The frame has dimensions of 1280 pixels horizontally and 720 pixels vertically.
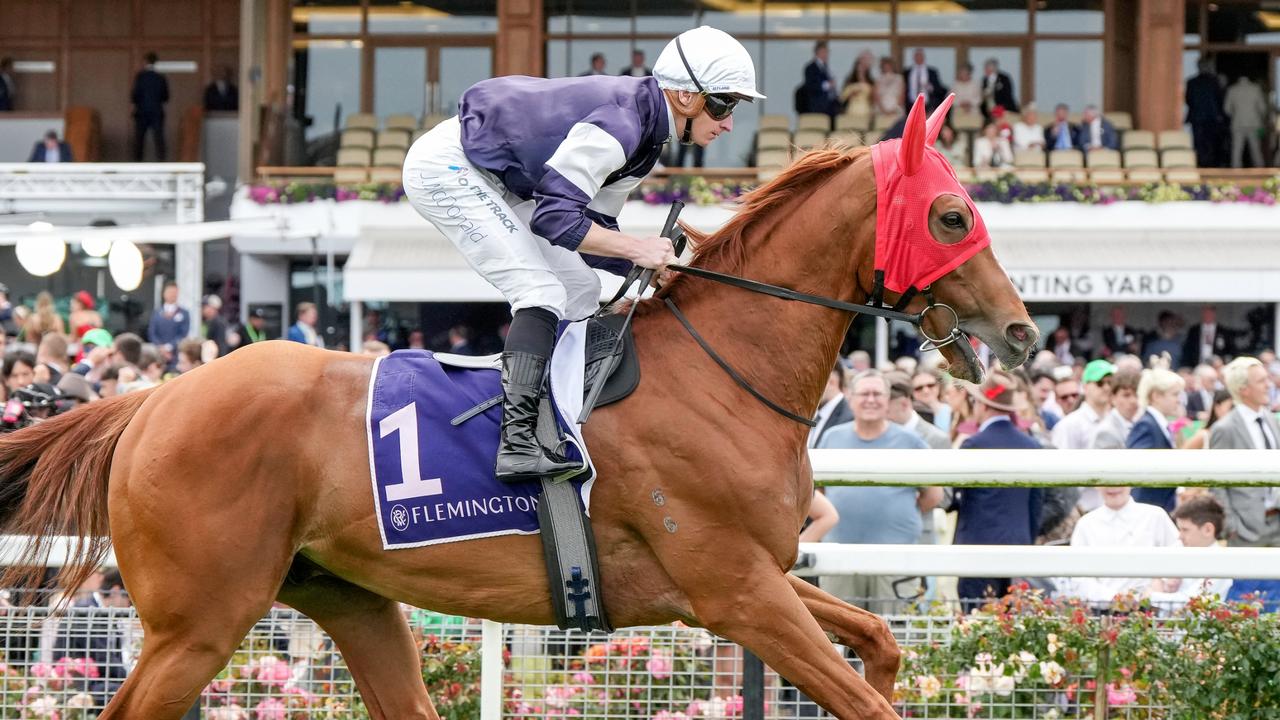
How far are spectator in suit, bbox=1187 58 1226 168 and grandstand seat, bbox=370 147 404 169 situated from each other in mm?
11672

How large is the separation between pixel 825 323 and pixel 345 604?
4.79 ft

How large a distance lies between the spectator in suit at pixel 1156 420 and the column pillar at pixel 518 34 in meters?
14.5

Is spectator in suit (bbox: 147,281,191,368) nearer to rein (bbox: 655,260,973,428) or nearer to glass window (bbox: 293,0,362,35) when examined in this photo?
glass window (bbox: 293,0,362,35)

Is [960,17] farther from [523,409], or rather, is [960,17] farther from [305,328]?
[523,409]

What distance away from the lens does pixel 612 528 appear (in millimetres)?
3605

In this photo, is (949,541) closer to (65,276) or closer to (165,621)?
(165,621)

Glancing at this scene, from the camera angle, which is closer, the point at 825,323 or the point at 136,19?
the point at 825,323

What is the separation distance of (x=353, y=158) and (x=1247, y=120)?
42.9 feet

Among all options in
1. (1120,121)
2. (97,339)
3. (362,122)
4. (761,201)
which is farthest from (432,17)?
(761,201)

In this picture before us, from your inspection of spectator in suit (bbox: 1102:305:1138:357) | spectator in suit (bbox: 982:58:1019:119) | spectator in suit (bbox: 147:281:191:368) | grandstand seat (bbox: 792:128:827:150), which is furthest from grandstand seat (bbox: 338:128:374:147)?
spectator in suit (bbox: 1102:305:1138:357)

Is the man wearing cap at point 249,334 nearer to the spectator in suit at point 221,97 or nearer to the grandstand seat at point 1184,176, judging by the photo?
the spectator in suit at point 221,97

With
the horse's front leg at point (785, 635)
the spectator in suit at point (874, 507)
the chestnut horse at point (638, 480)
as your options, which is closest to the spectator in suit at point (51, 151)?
the spectator in suit at point (874, 507)

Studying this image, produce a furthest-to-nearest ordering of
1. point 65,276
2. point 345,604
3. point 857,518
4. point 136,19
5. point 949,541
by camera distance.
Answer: point 136,19, point 65,276, point 949,541, point 857,518, point 345,604

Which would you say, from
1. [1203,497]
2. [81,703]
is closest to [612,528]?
[81,703]
